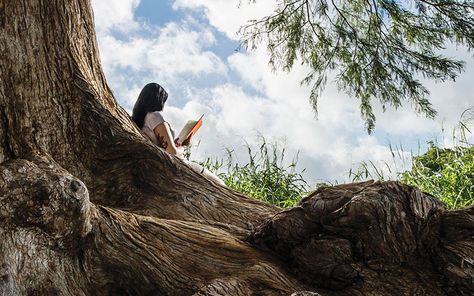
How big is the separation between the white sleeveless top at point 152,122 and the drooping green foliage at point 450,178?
7.99 feet

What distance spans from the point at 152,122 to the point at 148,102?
0.53ft

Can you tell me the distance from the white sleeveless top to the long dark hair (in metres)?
0.04

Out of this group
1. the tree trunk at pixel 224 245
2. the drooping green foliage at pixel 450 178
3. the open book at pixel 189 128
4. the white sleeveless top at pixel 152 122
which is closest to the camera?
the tree trunk at pixel 224 245

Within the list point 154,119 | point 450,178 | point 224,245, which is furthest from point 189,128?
point 450,178

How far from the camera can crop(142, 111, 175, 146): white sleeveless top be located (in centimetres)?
505

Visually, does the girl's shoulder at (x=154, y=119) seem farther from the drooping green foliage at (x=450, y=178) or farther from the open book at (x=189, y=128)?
the drooping green foliage at (x=450, y=178)

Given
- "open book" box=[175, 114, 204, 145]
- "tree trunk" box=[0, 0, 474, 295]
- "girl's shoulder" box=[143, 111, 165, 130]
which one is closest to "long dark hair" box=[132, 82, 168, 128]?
"girl's shoulder" box=[143, 111, 165, 130]

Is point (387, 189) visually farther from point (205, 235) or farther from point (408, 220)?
point (205, 235)

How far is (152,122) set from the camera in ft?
16.6

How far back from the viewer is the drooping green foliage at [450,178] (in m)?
6.08

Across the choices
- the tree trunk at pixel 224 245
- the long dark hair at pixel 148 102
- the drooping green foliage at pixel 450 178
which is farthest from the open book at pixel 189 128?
the drooping green foliage at pixel 450 178

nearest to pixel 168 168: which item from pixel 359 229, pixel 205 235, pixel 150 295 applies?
pixel 205 235

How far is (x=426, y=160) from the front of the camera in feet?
25.0

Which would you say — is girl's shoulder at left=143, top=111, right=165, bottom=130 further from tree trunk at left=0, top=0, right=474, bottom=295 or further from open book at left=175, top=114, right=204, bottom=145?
tree trunk at left=0, top=0, right=474, bottom=295
